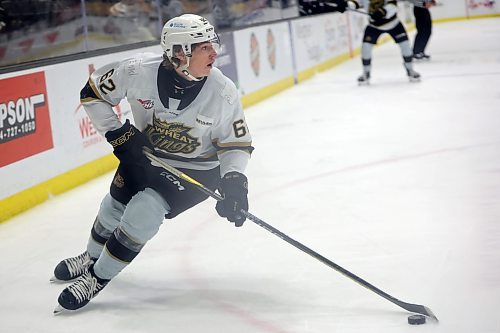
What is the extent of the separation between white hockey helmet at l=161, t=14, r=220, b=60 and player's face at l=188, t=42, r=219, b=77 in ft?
0.06

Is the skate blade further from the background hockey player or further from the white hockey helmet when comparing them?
the background hockey player

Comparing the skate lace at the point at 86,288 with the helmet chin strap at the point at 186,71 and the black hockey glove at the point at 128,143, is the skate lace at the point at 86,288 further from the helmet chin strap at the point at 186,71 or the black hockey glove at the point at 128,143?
the helmet chin strap at the point at 186,71

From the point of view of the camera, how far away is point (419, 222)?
373 cm

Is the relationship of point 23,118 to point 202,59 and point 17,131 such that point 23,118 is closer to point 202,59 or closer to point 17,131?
point 17,131

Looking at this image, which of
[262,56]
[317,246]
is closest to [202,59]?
[317,246]

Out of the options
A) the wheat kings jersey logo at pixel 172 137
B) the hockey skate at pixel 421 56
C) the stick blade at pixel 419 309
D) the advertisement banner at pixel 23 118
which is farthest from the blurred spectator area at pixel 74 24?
the hockey skate at pixel 421 56

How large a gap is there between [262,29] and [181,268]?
563 centimetres

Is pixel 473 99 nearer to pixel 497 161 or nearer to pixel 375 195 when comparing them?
pixel 497 161

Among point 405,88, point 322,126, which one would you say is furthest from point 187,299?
point 405,88

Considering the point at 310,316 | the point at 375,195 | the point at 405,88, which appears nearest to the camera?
the point at 310,316

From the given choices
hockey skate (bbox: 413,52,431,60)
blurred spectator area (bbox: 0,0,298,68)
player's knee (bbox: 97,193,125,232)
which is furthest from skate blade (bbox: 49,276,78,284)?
hockey skate (bbox: 413,52,431,60)

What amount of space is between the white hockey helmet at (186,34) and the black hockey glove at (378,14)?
6142mm

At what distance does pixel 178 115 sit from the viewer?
289 cm

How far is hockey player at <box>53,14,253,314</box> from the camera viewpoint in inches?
109
